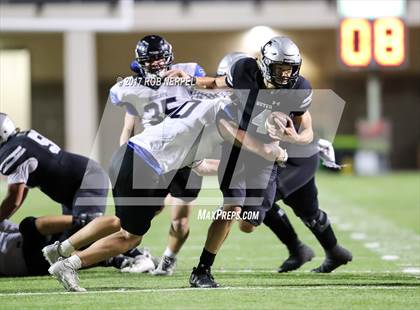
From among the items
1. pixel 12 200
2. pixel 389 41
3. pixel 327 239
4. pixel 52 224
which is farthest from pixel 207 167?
pixel 389 41

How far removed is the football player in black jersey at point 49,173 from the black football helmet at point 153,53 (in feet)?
2.58

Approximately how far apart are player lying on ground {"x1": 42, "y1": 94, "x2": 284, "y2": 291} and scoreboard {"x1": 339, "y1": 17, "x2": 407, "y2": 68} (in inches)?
429

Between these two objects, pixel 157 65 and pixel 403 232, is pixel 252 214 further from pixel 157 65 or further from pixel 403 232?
pixel 403 232

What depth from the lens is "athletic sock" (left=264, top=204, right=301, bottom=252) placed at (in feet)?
20.1

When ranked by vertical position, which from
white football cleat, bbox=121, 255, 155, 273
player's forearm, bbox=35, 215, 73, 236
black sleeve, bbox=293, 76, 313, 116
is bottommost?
white football cleat, bbox=121, 255, 155, 273

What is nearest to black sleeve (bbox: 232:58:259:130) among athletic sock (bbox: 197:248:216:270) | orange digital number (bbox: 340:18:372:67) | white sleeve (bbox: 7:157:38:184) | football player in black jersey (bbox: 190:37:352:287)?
football player in black jersey (bbox: 190:37:352:287)

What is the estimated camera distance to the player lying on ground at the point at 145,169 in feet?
16.2

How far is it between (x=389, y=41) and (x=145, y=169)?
11.5 meters

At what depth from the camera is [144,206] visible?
16.3 ft

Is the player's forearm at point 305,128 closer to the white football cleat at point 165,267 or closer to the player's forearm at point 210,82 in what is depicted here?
the player's forearm at point 210,82

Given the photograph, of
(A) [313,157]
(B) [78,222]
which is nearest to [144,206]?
(B) [78,222]

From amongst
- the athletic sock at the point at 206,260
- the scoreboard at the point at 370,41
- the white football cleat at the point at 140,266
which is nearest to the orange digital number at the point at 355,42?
the scoreboard at the point at 370,41

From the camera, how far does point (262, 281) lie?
215 inches

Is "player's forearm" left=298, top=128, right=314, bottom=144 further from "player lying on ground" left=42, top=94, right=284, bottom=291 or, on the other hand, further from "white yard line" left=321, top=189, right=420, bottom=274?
"white yard line" left=321, top=189, right=420, bottom=274
